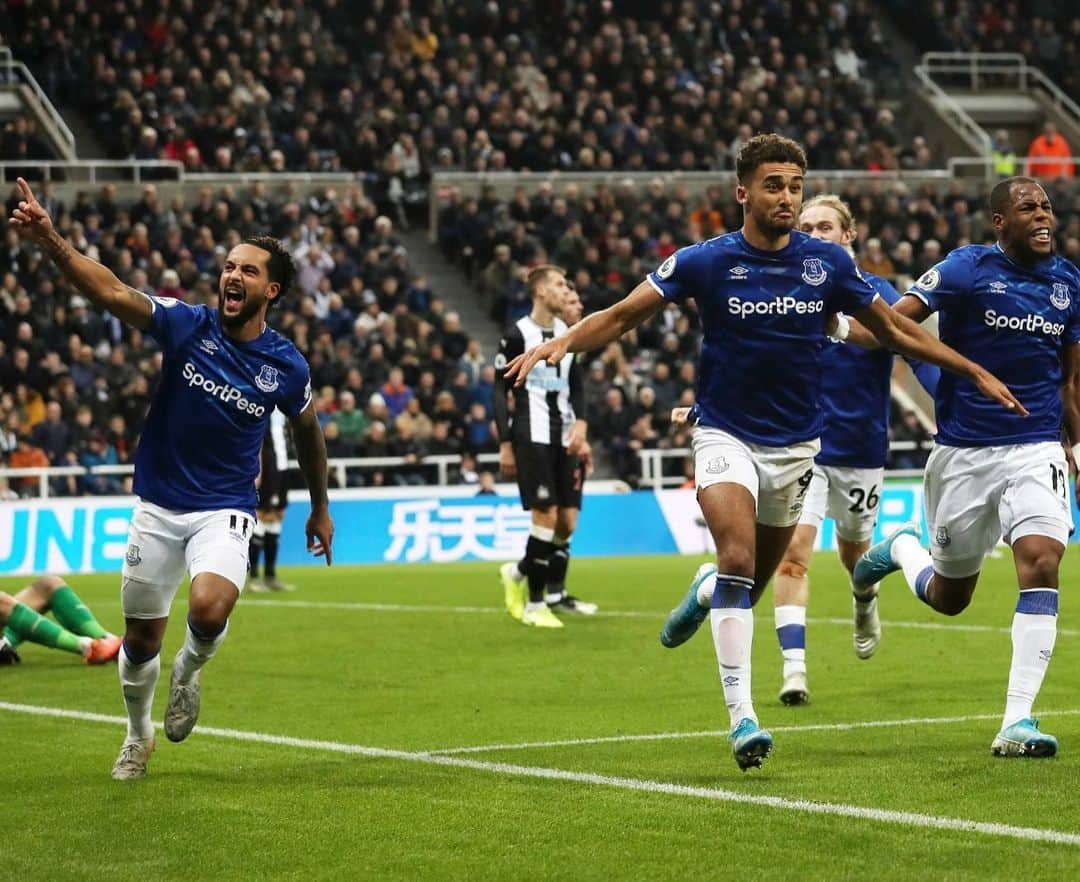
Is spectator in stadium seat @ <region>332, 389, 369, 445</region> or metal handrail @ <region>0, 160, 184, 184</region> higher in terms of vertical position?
metal handrail @ <region>0, 160, 184, 184</region>

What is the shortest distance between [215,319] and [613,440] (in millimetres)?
18934

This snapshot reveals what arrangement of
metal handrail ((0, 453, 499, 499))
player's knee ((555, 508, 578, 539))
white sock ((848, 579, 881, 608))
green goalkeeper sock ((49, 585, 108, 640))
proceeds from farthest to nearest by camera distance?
metal handrail ((0, 453, 499, 499)), player's knee ((555, 508, 578, 539)), green goalkeeper sock ((49, 585, 108, 640)), white sock ((848, 579, 881, 608))

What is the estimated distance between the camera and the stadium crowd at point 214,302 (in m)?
24.8

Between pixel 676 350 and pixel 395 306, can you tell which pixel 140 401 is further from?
pixel 676 350

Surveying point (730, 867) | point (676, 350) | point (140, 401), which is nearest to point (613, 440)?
point (676, 350)

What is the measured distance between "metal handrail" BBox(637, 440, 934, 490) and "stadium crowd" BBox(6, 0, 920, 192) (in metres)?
7.96

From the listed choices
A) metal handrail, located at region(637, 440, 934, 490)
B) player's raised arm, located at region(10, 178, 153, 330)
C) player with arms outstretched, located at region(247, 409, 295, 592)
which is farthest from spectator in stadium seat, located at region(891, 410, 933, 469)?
player's raised arm, located at region(10, 178, 153, 330)

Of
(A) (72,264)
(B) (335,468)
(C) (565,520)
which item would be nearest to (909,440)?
(B) (335,468)

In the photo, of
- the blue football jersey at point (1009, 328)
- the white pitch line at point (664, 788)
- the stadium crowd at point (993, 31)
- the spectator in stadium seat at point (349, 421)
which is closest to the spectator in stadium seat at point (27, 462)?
the spectator in stadium seat at point (349, 421)

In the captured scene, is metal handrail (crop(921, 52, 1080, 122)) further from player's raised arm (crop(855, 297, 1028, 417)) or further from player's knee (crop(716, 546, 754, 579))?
player's knee (crop(716, 546, 754, 579))

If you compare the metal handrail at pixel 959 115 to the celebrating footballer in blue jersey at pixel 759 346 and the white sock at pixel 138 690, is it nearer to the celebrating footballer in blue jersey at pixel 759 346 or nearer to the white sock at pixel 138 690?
the celebrating footballer in blue jersey at pixel 759 346

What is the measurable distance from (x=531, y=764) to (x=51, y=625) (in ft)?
16.1

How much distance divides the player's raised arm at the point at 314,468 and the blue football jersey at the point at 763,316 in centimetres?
162

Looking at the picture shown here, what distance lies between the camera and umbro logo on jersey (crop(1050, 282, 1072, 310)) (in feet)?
28.1
